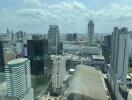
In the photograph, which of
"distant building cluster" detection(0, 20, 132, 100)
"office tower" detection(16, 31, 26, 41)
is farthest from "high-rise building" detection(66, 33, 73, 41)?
"distant building cluster" detection(0, 20, 132, 100)

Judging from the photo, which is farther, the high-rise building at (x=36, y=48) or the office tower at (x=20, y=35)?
the office tower at (x=20, y=35)

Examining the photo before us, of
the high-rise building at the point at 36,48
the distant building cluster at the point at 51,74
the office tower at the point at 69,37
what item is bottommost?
the distant building cluster at the point at 51,74

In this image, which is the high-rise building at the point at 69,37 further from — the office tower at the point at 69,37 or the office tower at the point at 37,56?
the office tower at the point at 37,56

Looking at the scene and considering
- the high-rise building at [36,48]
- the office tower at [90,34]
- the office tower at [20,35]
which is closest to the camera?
the high-rise building at [36,48]

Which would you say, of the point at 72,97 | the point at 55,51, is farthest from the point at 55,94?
the point at 55,51

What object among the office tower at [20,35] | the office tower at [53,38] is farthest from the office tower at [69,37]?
the office tower at [53,38]

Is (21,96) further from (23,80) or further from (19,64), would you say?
(19,64)

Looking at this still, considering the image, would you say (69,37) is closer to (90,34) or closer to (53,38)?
(90,34)

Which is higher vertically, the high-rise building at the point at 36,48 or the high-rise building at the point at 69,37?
the high-rise building at the point at 69,37
